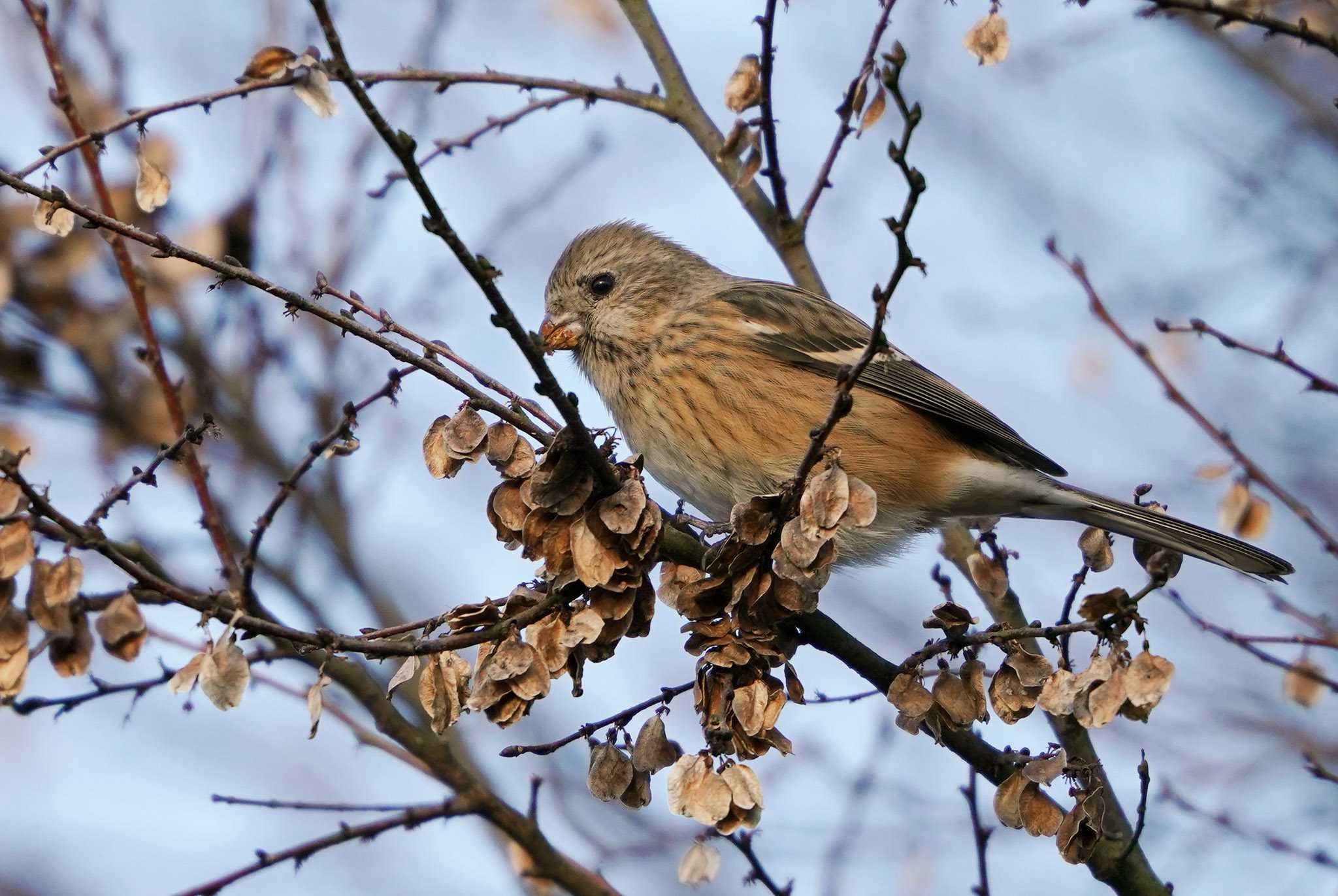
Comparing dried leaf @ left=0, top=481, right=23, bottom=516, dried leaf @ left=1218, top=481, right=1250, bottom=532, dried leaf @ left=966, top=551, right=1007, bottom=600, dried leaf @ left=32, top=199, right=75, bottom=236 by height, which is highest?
dried leaf @ left=1218, top=481, right=1250, bottom=532

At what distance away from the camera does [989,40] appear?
381 centimetres

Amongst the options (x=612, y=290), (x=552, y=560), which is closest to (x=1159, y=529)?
Answer: (x=612, y=290)

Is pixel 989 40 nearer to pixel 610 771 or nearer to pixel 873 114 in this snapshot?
pixel 873 114

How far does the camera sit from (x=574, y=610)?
2898 millimetres

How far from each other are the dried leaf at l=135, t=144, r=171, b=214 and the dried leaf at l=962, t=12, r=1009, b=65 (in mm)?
2163

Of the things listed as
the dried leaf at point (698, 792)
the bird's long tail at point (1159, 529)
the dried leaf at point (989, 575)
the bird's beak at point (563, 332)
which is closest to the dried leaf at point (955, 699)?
the dried leaf at point (698, 792)

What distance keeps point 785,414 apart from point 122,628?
7.87 ft

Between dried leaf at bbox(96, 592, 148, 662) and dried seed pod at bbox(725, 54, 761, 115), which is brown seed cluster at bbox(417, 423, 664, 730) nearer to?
dried leaf at bbox(96, 592, 148, 662)

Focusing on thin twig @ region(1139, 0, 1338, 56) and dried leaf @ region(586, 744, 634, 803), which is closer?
dried leaf @ region(586, 744, 634, 803)

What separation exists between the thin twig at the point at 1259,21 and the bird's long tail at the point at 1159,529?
1.30 metres

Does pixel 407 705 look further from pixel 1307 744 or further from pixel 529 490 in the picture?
pixel 1307 744

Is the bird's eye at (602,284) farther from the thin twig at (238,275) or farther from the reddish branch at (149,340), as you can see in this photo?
the thin twig at (238,275)

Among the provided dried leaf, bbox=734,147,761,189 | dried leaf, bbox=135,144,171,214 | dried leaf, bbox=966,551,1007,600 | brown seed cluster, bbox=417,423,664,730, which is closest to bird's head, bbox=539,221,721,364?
dried leaf, bbox=734,147,761,189

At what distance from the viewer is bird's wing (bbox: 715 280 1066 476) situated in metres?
5.07
